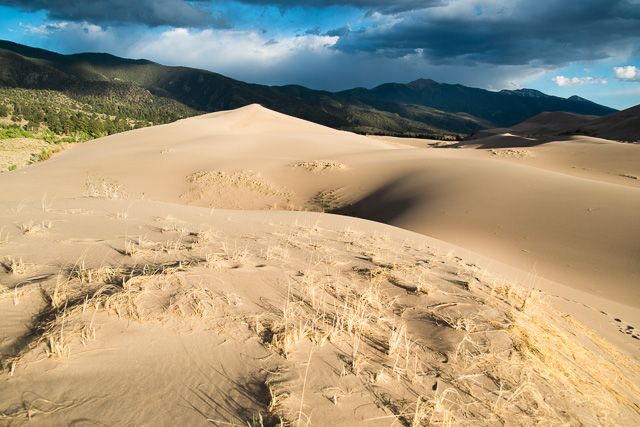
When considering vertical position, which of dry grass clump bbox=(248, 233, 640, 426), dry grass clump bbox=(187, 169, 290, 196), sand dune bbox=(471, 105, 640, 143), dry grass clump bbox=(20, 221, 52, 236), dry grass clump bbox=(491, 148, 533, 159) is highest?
sand dune bbox=(471, 105, 640, 143)

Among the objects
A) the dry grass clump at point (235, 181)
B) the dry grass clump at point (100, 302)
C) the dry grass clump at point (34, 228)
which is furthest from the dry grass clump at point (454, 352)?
the dry grass clump at point (235, 181)

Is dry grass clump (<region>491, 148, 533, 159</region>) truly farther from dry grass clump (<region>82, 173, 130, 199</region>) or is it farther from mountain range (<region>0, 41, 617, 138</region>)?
mountain range (<region>0, 41, 617, 138</region>)

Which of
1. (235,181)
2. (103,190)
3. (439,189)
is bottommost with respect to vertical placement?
(235,181)

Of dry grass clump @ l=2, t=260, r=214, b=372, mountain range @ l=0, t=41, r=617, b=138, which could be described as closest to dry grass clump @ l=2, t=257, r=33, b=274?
Result: dry grass clump @ l=2, t=260, r=214, b=372

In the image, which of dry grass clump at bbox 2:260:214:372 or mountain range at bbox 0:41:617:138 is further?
mountain range at bbox 0:41:617:138

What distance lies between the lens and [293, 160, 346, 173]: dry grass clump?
17.0 m

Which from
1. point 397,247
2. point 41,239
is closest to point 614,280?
point 397,247

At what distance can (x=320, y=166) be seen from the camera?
17.3 meters

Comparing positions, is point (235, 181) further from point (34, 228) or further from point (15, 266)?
point (15, 266)

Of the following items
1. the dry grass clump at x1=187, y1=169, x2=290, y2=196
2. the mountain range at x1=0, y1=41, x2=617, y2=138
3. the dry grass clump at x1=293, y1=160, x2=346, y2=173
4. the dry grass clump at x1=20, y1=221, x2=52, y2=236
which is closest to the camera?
the dry grass clump at x1=20, y1=221, x2=52, y2=236

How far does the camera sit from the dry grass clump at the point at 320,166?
17.0 metres

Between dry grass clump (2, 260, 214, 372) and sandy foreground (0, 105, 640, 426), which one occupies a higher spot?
dry grass clump (2, 260, 214, 372)

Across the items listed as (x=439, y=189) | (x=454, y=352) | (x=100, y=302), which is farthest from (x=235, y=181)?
(x=454, y=352)

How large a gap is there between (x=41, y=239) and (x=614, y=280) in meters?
9.52
